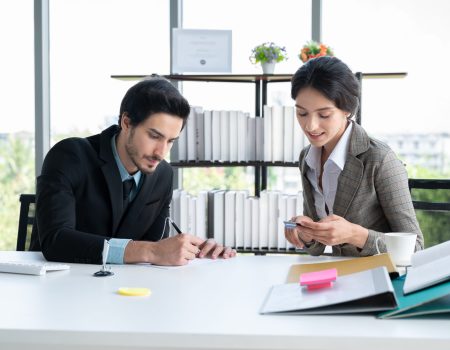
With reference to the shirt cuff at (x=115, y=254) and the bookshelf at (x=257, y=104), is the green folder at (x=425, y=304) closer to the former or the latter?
the shirt cuff at (x=115, y=254)

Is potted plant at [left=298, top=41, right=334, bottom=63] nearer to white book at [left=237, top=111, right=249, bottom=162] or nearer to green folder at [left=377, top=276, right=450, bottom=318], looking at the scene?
white book at [left=237, top=111, right=249, bottom=162]

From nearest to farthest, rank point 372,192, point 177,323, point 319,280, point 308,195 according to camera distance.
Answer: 1. point 177,323
2. point 319,280
3. point 372,192
4. point 308,195

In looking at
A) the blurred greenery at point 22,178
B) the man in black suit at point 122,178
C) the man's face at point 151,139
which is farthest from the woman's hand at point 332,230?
the blurred greenery at point 22,178

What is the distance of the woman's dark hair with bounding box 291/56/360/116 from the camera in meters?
2.17

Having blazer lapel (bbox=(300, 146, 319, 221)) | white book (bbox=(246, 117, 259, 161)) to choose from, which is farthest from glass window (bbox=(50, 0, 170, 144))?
blazer lapel (bbox=(300, 146, 319, 221))

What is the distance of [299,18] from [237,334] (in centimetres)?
311

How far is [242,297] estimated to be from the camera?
140cm

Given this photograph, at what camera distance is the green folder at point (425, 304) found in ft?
3.88

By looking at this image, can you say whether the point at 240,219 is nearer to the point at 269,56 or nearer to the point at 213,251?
the point at 269,56

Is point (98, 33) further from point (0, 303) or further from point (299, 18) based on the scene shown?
point (0, 303)

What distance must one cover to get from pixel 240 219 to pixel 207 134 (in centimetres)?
51

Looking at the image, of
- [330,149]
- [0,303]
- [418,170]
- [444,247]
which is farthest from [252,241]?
[0,303]

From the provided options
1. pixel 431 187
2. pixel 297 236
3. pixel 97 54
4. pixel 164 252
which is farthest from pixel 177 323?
pixel 97 54

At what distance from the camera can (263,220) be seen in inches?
140
